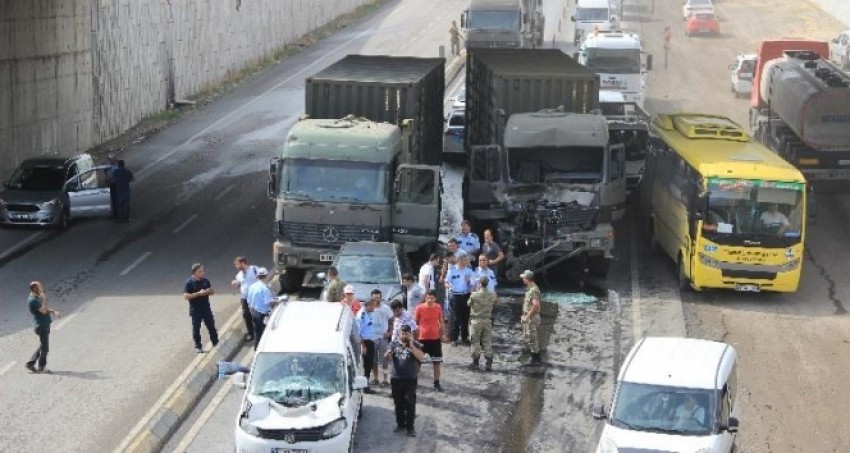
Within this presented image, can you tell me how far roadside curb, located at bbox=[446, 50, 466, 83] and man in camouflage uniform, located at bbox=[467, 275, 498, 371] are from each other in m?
36.2

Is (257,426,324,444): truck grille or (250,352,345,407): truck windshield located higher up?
(250,352,345,407): truck windshield

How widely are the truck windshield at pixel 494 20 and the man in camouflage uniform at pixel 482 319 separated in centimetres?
3516

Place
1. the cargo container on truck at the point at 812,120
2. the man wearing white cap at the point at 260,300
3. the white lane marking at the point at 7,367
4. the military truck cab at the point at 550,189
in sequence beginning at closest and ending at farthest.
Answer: the white lane marking at the point at 7,367, the man wearing white cap at the point at 260,300, the military truck cab at the point at 550,189, the cargo container on truck at the point at 812,120

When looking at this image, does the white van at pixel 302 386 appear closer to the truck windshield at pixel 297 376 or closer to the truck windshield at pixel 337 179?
the truck windshield at pixel 297 376

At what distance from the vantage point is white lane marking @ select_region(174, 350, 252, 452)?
20.0m

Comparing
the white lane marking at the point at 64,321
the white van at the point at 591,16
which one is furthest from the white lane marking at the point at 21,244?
the white van at the point at 591,16

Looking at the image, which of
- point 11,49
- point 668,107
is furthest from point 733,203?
point 668,107

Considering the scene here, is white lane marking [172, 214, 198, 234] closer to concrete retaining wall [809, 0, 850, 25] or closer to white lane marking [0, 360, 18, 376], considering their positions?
white lane marking [0, 360, 18, 376]

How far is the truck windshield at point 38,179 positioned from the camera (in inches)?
1366

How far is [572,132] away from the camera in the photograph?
29.0 meters

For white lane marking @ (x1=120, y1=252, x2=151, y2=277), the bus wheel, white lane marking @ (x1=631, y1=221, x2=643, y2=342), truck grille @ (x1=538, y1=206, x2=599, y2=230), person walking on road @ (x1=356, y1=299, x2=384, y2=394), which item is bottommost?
white lane marking @ (x1=120, y1=252, x2=151, y2=277)

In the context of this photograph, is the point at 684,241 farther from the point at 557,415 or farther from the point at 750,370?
the point at 557,415

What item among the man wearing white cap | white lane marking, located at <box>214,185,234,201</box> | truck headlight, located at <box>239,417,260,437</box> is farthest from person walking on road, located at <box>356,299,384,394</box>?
white lane marking, located at <box>214,185,234,201</box>

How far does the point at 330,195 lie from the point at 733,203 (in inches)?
305
